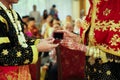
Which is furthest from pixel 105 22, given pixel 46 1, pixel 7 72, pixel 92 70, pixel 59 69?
pixel 46 1

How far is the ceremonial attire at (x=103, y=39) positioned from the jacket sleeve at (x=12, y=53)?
0.36 metres

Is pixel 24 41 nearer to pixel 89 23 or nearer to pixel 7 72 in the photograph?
pixel 7 72

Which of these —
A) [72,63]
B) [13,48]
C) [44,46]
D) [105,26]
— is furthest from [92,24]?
[72,63]

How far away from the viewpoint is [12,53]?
165cm

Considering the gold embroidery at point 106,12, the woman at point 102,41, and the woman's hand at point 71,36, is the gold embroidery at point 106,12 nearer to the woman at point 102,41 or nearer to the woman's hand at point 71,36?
the woman at point 102,41

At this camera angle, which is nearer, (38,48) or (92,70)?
(38,48)

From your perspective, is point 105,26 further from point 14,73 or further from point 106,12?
point 14,73

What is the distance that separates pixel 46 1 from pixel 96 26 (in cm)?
1224

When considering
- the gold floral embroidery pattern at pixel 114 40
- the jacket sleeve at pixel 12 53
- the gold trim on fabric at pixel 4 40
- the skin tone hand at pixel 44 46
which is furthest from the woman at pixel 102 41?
the gold trim on fabric at pixel 4 40

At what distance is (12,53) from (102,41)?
522mm

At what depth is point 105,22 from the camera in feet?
6.04

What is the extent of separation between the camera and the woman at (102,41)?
1.80m

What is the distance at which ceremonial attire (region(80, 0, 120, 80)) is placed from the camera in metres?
1.80

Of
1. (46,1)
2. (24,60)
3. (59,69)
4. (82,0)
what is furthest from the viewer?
(46,1)
